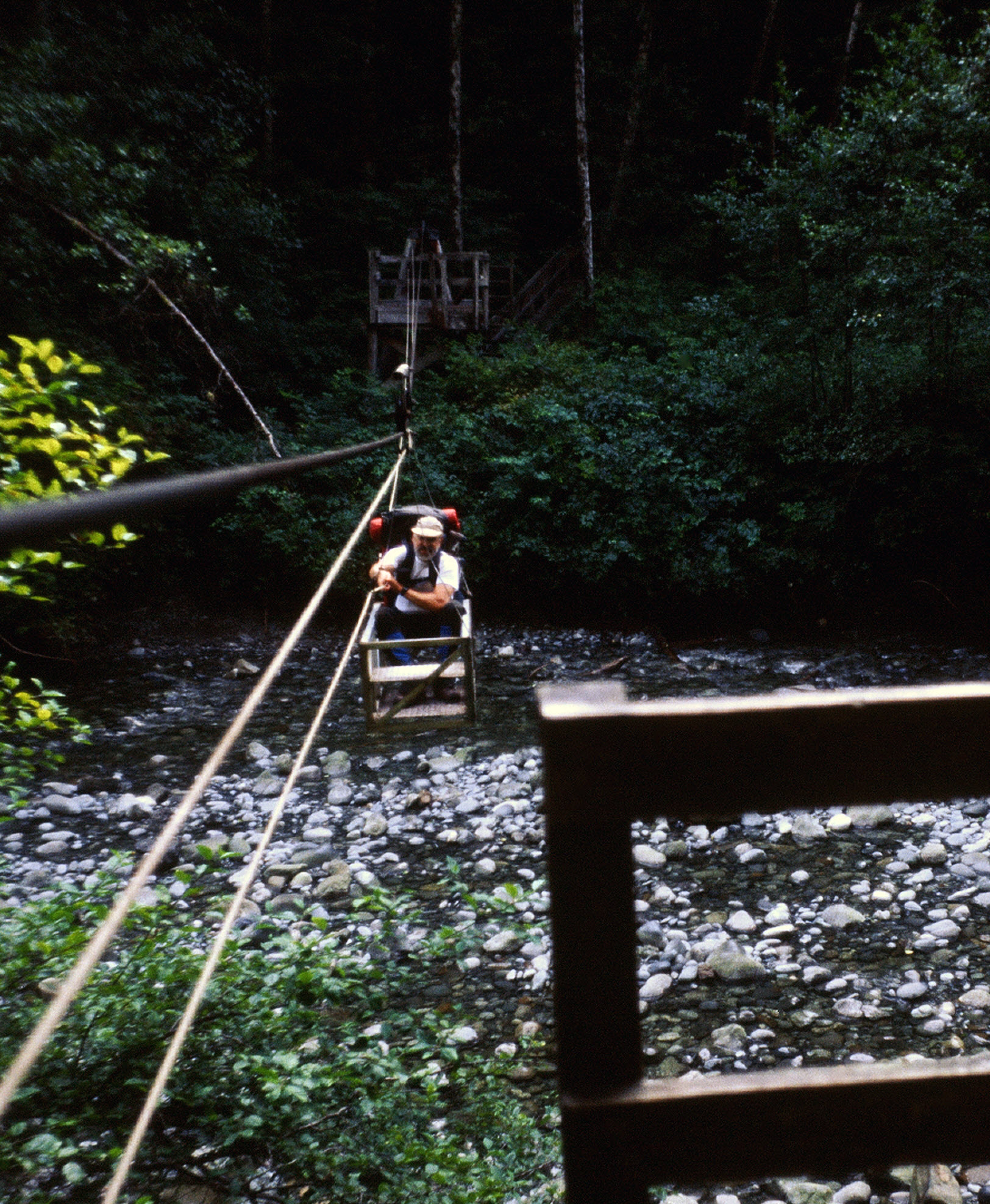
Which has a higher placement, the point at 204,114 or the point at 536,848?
the point at 204,114

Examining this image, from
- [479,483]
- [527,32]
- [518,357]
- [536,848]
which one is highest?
[527,32]

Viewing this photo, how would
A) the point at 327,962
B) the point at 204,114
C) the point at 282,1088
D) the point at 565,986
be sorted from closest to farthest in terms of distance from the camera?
the point at 565,986
the point at 282,1088
the point at 327,962
the point at 204,114

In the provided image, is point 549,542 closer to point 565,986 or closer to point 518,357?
point 518,357

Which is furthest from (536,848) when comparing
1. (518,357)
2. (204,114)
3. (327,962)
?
(204,114)

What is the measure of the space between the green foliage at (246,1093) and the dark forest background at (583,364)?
7.82 m

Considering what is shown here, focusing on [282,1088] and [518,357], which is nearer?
[282,1088]

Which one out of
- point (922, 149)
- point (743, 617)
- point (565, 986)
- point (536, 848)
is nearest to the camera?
point (565, 986)

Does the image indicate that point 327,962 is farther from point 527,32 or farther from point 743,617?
point 527,32

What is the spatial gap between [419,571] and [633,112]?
17103 mm

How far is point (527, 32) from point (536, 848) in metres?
23.1

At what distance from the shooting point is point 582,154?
634 inches

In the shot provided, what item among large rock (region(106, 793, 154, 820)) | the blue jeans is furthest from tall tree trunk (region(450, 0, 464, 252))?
large rock (region(106, 793, 154, 820))

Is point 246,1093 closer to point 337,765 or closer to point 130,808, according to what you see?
point 130,808

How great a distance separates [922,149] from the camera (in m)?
9.30
